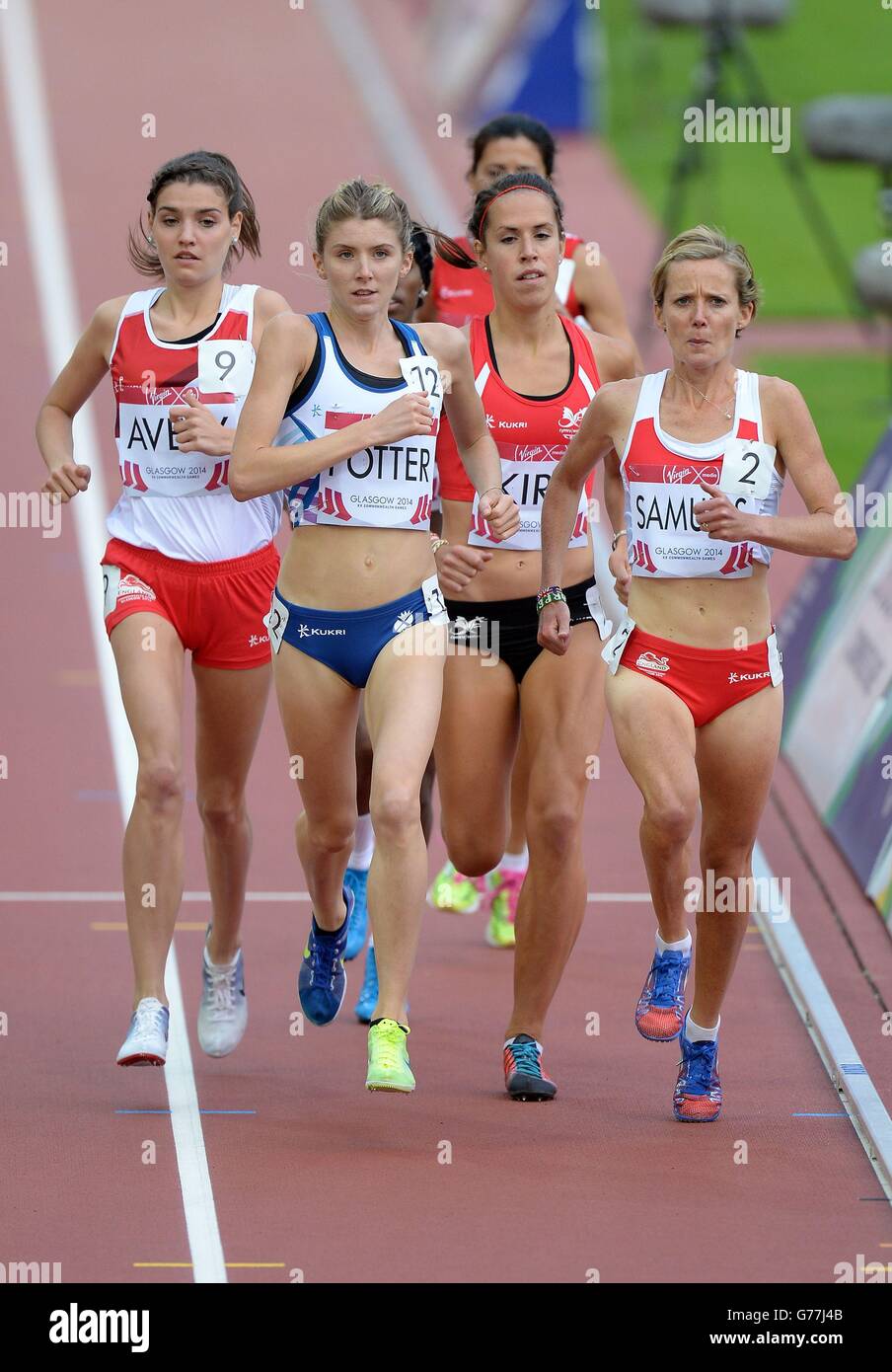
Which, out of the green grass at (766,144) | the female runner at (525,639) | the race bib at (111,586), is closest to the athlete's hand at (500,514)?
the female runner at (525,639)

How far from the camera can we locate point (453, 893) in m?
9.62

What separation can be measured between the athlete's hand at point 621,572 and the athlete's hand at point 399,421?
2.59 ft

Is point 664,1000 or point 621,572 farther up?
point 621,572

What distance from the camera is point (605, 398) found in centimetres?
714

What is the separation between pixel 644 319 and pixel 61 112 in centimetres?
869

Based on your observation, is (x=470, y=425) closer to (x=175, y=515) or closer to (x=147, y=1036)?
(x=175, y=515)

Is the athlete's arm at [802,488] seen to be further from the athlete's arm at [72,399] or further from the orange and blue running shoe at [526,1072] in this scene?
the athlete's arm at [72,399]

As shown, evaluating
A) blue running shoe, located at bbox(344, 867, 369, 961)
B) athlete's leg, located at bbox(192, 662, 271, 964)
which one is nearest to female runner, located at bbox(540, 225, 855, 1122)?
athlete's leg, located at bbox(192, 662, 271, 964)

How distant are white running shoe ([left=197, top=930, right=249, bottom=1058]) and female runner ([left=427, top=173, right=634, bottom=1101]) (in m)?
0.86

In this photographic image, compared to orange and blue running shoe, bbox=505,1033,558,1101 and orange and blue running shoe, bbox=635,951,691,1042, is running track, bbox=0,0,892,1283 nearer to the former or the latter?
orange and blue running shoe, bbox=505,1033,558,1101

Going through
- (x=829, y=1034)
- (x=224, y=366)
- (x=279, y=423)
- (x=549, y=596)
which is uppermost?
(x=224, y=366)

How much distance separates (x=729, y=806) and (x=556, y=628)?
75 cm

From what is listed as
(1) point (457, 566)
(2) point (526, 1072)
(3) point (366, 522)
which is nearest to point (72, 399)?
(3) point (366, 522)
